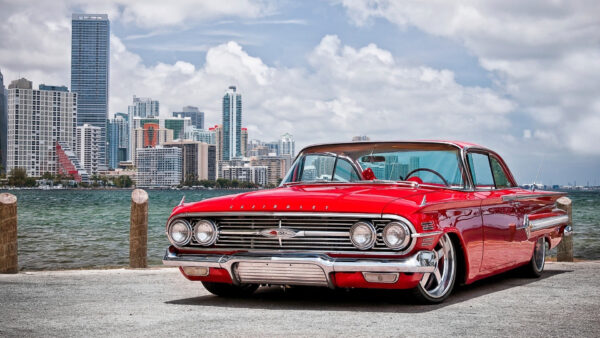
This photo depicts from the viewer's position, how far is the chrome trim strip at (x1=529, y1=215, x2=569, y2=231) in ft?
28.2

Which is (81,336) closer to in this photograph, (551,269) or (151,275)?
(151,275)

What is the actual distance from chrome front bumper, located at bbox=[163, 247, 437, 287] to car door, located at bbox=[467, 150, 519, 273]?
1340 millimetres

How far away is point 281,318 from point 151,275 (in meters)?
4.19

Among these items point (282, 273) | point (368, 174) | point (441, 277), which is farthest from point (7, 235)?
point (441, 277)

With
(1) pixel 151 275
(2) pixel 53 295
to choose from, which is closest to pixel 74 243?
(1) pixel 151 275

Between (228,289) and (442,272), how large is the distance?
189 centimetres

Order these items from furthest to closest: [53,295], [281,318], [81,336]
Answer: [53,295]
[281,318]
[81,336]

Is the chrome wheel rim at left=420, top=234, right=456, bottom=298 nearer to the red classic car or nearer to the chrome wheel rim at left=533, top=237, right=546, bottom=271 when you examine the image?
the red classic car

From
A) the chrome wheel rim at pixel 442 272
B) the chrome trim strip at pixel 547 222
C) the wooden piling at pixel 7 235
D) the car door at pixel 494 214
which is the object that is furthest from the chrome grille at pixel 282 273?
the wooden piling at pixel 7 235

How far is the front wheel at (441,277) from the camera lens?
635cm

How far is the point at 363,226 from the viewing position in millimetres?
5984

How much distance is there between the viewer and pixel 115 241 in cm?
2780

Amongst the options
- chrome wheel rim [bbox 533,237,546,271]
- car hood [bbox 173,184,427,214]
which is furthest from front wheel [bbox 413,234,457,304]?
chrome wheel rim [bbox 533,237,546,271]

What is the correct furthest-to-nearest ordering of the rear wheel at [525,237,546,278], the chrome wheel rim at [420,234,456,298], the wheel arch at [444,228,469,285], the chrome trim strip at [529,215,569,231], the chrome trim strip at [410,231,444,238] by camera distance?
the rear wheel at [525,237,546,278] → the chrome trim strip at [529,215,569,231] → the wheel arch at [444,228,469,285] → the chrome wheel rim at [420,234,456,298] → the chrome trim strip at [410,231,444,238]
